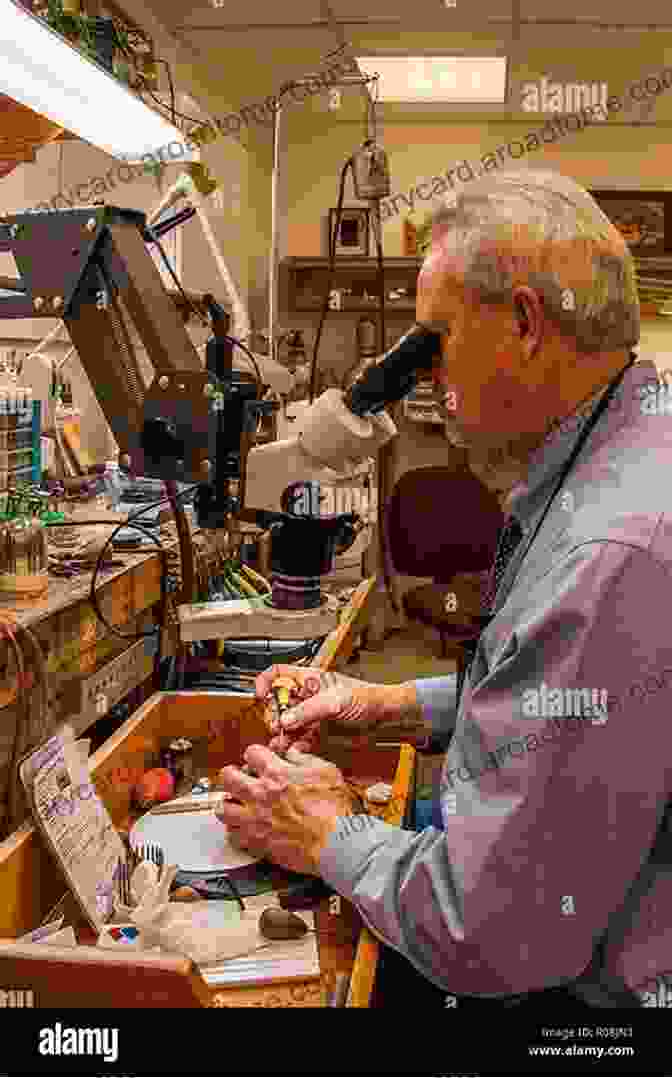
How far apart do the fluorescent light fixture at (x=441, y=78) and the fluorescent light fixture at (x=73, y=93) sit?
216 centimetres

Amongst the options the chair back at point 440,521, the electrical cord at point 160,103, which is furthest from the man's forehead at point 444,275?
the chair back at point 440,521

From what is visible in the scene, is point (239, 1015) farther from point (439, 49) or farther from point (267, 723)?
point (439, 49)

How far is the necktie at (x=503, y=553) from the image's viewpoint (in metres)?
1.31

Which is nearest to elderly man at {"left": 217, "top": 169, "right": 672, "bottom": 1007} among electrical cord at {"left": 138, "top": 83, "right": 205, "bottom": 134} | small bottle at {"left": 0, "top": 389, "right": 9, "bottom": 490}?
small bottle at {"left": 0, "top": 389, "right": 9, "bottom": 490}

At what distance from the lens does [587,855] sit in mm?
964

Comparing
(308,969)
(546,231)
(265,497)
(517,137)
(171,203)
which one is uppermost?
(517,137)

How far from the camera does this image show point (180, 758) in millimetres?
1651

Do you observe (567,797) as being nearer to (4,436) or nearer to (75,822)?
(75,822)

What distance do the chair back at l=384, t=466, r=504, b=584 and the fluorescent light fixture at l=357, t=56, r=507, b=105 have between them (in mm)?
1716

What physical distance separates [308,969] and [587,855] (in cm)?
33

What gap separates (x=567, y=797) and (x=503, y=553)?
458mm

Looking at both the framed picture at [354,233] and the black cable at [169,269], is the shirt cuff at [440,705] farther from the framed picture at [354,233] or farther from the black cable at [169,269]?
the framed picture at [354,233]

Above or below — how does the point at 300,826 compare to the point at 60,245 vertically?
below

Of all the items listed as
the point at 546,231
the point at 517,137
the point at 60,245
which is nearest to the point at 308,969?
the point at 546,231
